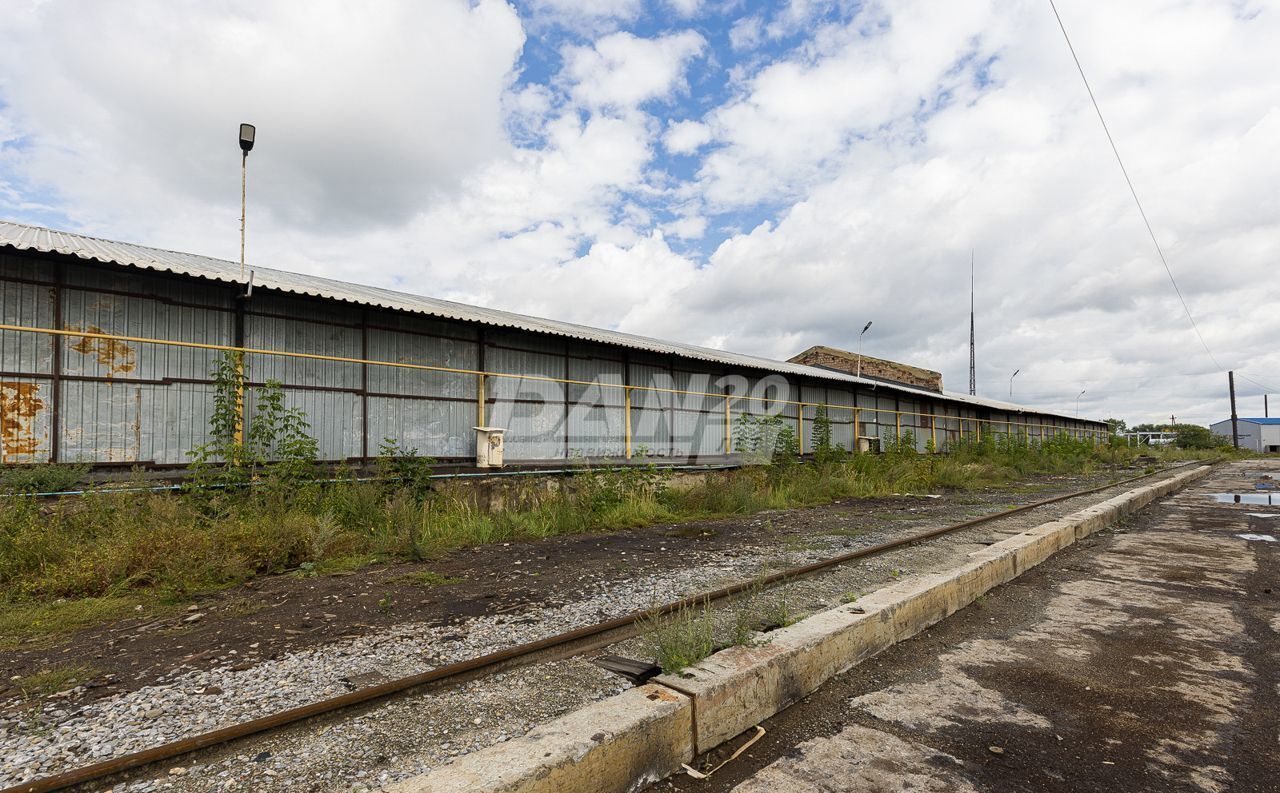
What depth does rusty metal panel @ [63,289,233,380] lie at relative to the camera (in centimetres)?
785

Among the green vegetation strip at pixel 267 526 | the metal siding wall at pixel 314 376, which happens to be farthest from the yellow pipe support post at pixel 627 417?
the green vegetation strip at pixel 267 526

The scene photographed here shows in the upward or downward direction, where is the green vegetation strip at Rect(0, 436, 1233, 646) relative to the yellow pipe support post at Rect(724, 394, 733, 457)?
downward

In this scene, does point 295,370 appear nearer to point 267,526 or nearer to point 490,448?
point 490,448

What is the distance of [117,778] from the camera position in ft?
7.65

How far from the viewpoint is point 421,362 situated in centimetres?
1106

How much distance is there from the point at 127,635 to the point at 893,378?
42.6 meters

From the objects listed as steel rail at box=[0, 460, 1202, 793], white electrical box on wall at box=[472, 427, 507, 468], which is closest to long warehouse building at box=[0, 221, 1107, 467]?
white electrical box on wall at box=[472, 427, 507, 468]

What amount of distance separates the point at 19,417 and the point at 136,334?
158cm

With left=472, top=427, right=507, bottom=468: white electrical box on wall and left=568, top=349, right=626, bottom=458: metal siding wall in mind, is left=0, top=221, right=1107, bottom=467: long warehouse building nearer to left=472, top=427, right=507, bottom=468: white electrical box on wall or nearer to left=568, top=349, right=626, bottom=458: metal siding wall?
left=568, top=349, right=626, bottom=458: metal siding wall

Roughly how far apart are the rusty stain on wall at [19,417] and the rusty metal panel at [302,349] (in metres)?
2.31


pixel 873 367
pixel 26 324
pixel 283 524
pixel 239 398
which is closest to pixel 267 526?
pixel 283 524

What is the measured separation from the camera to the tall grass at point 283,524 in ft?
16.7

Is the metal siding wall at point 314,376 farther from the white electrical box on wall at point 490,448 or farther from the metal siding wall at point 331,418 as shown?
the white electrical box on wall at point 490,448

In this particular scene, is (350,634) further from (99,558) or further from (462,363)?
(462,363)
